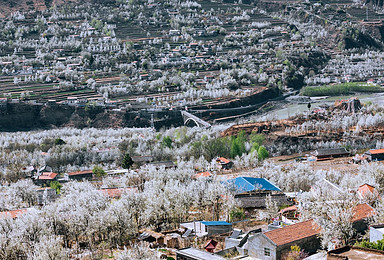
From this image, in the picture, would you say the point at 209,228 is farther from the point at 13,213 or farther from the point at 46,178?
the point at 46,178

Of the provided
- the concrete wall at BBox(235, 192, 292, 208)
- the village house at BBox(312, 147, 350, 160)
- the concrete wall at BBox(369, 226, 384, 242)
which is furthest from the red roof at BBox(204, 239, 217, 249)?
the village house at BBox(312, 147, 350, 160)

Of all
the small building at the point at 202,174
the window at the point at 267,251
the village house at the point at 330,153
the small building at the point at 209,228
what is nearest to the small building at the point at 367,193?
the small building at the point at 209,228

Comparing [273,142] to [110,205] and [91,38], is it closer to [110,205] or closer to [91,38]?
[110,205]

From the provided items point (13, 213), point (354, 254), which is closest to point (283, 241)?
point (354, 254)

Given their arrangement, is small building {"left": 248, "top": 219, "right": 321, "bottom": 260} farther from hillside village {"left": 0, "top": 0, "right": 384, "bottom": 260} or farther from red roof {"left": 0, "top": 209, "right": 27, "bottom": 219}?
red roof {"left": 0, "top": 209, "right": 27, "bottom": 219}

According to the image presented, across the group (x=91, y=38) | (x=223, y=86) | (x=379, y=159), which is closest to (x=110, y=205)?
(x=379, y=159)

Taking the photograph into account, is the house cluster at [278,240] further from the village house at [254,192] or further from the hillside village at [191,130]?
the village house at [254,192]
